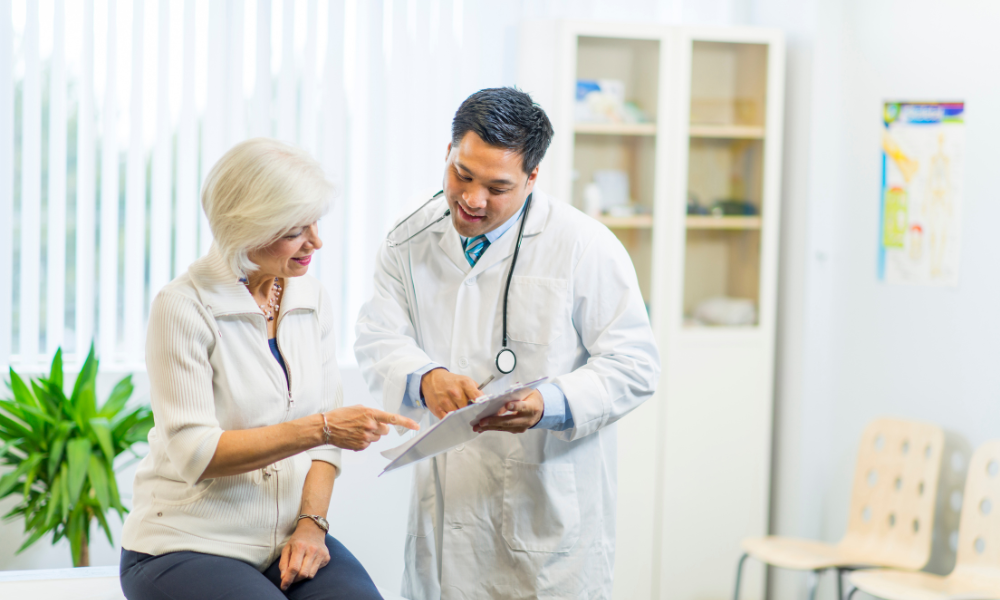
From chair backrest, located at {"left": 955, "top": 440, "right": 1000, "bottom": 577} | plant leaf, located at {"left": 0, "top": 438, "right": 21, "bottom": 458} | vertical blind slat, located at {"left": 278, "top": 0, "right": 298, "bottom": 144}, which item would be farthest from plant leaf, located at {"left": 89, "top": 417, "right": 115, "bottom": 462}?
chair backrest, located at {"left": 955, "top": 440, "right": 1000, "bottom": 577}

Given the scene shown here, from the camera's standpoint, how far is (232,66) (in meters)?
2.84

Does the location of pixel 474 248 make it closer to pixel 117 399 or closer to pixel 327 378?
pixel 327 378

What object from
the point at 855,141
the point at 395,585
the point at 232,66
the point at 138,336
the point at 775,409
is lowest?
the point at 395,585

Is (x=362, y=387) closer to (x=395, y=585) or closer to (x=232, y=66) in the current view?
(x=395, y=585)

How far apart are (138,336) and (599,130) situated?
6.39 feet

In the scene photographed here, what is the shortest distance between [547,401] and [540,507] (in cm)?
29

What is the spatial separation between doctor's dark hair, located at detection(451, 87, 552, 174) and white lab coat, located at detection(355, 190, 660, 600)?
0.19m

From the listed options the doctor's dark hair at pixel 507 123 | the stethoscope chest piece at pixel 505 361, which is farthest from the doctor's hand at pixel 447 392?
the doctor's dark hair at pixel 507 123

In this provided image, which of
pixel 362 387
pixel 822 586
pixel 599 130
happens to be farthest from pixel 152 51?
pixel 822 586

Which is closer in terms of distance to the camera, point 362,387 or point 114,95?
point 114,95

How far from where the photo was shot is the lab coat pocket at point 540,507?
1608 millimetres

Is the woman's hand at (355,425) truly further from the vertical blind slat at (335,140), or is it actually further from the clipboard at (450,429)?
the vertical blind slat at (335,140)

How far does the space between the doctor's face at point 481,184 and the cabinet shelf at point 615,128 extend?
141 centimetres

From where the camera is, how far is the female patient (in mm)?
1275
